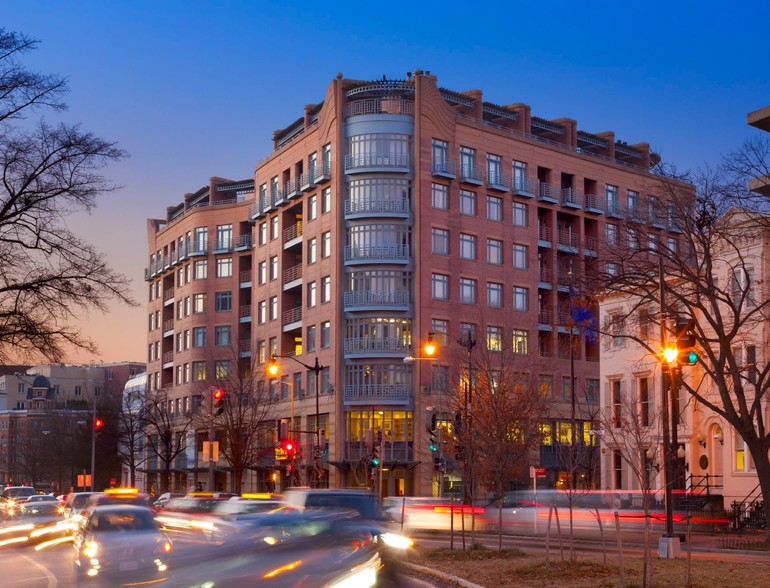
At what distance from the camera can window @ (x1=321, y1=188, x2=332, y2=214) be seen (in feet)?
285

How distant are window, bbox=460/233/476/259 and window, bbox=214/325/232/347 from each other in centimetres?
2765

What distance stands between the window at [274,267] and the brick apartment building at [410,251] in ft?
0.63

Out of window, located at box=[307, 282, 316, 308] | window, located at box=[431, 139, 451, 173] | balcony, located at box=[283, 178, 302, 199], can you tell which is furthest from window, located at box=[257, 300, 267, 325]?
window, located at box=[431, 139, 451, 173]

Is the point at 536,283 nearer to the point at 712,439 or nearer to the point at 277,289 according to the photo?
the point at 277,289

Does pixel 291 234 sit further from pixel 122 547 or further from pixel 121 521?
pixel 122 547

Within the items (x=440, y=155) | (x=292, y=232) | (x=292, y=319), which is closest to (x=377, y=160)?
(x=440, y=155)

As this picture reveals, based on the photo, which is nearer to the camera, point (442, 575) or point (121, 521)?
point (121, 521)

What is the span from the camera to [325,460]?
3302 inches

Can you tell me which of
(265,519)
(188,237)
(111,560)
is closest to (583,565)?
(265,519)

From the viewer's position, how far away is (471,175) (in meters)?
87.1

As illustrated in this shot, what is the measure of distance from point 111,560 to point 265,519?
3.72 meters

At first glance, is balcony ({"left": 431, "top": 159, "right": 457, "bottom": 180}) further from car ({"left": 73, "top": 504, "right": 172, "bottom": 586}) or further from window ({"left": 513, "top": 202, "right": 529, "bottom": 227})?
car ({"left": 73, "top": 504, "right": 172, "bottom": 586})

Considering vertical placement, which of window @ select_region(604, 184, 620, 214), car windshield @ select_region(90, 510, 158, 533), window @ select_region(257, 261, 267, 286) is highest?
window @ select_region(604, 184, 620, 214)

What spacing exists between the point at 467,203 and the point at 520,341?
11417 mm
